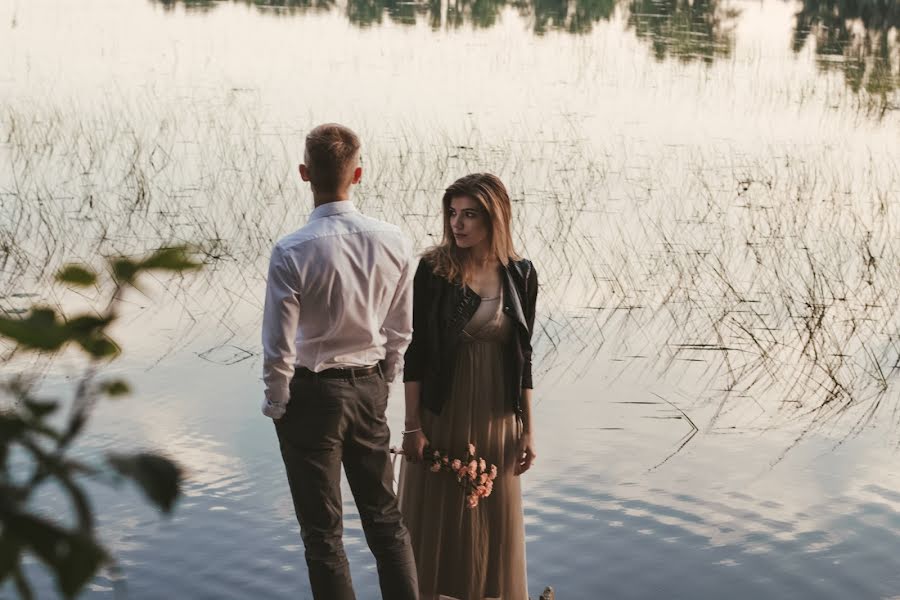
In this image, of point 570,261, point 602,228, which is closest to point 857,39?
point 602,228

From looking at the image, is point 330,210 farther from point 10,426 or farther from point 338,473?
point 10,426

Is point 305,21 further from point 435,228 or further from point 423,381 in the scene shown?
point 423,381

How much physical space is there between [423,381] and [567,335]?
151 inches

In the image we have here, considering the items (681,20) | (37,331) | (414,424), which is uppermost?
(37,331)

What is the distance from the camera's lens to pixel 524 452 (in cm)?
405

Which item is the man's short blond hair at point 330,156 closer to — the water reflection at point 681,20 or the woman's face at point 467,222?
the woman's face at point 467,222

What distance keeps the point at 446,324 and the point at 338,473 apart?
1.92 ft

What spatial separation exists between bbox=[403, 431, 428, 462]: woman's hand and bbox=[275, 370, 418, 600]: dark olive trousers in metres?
0.30

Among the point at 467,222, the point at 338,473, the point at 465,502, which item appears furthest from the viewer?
the point at 465,502

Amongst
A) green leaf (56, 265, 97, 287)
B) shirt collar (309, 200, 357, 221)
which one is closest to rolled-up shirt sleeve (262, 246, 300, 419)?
shirt collar (309, 200, 357, 221)

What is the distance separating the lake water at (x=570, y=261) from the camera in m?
4.87

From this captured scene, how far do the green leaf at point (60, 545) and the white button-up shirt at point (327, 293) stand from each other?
8.15ft

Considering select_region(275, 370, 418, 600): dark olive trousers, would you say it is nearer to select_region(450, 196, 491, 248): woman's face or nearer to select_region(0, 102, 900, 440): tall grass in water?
select_region(450, 196, 491, 248): woman's face

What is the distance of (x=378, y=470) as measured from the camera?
3.59 meters
